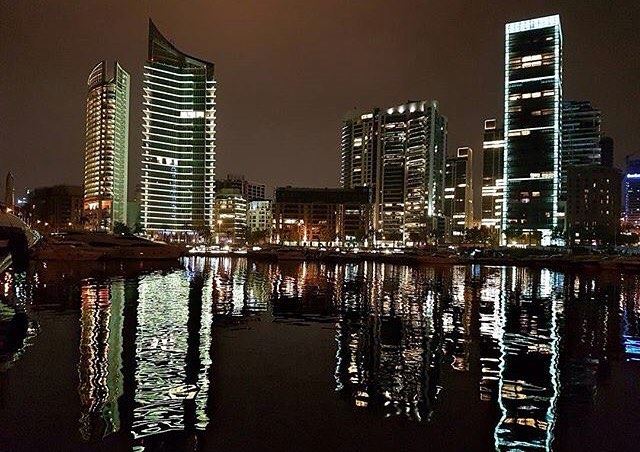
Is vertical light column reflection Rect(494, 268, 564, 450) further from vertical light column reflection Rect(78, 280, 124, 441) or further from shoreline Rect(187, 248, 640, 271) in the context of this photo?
shoreline Rect(187, 248, 640, 271)

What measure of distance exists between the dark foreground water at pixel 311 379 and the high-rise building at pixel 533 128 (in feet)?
504

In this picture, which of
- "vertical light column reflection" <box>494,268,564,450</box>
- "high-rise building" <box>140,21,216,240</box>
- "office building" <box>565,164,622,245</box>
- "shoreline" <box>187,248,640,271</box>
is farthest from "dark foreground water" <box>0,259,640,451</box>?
"office building" <box>565,164,622,245</box>

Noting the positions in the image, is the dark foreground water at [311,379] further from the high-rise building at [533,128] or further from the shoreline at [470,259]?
the high-rise building at [533,128]

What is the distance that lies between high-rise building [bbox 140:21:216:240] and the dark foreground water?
171197mm

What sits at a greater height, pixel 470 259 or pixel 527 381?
pixel 527 381

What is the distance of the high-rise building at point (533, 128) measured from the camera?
542ft

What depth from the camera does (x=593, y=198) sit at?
181000 mm

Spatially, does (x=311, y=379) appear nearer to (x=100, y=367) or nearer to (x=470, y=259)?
(x=100, y=367)

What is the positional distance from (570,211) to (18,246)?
610 feet

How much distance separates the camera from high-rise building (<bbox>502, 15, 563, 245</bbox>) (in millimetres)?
165250

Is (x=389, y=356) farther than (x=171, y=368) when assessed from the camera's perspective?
Yes

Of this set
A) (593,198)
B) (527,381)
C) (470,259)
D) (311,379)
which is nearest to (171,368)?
(311,379)

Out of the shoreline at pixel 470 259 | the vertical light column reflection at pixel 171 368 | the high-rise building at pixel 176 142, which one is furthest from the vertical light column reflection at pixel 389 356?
the high-rise building at pixel 176 142

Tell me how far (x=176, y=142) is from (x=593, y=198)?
149 m
